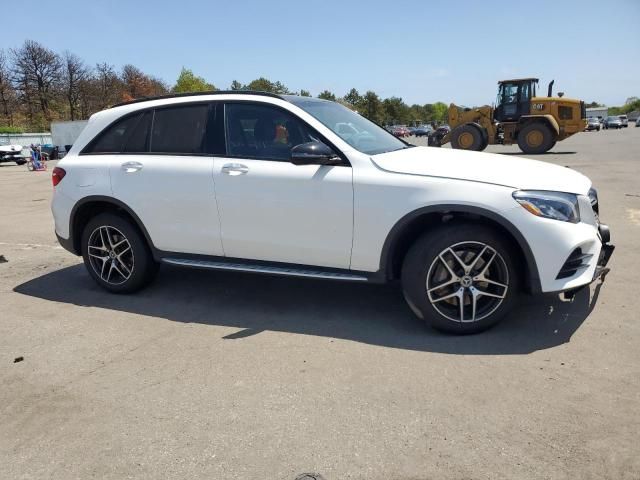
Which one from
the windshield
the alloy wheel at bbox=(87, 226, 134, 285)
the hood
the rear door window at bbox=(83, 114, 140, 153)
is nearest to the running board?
the alloy wheel at bbox=(87, 226, 134, 285)

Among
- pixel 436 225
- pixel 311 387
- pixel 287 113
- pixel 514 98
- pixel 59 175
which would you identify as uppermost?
pixel 514 98

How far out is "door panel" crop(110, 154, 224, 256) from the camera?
4406mm

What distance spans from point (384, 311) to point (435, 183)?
1.25m

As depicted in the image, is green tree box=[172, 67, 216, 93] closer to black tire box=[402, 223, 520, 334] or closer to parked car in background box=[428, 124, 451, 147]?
parked car in background box=[428, 124, 451, 147]

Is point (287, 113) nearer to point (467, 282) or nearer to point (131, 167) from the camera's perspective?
point (131, 167)

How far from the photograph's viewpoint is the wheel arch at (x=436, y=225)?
350cm

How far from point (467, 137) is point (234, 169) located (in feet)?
63.6

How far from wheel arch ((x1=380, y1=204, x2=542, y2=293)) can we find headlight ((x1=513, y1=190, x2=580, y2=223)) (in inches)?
7.0

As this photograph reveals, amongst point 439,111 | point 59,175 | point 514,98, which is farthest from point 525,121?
point 439,111

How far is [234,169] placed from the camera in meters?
4.27

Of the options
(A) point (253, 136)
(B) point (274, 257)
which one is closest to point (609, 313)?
(B) point (274, 257)

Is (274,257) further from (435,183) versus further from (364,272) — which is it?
(435,183)

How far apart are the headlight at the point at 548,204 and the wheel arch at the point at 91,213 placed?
3.18 m

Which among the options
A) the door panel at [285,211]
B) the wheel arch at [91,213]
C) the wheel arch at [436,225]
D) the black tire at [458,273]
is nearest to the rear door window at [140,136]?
the wheel arch at [91,213]
